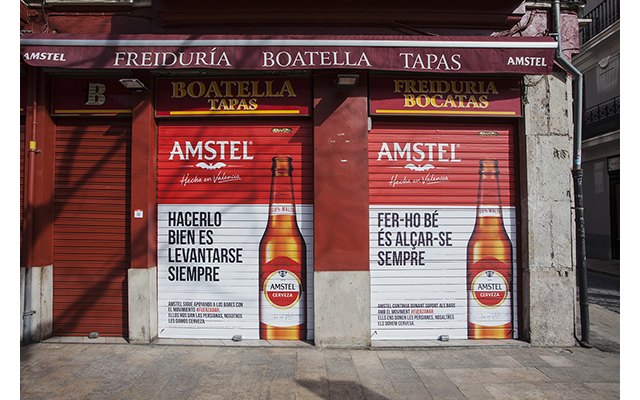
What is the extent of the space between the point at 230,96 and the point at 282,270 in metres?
2.94

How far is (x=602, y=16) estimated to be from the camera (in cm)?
1923

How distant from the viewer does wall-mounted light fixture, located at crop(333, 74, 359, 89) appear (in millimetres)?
6191

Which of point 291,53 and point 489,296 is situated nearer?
point 291,53

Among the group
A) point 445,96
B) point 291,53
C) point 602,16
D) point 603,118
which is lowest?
point 445,96

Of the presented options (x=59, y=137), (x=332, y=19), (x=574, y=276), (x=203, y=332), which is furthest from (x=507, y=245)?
(x=59, y=137)

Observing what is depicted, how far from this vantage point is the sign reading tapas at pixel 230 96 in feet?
21.8

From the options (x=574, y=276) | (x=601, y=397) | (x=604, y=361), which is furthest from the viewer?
(x=574, y=276)

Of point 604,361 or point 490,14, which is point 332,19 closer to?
point 490,14

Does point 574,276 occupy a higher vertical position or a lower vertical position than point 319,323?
higher

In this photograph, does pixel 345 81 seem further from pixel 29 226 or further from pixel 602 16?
pixel 602 16

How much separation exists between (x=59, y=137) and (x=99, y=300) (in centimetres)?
275

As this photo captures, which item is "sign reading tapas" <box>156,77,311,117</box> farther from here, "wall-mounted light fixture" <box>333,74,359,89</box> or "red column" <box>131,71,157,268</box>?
"wall-mounted light fixture" <box>333,74,359,89</box>

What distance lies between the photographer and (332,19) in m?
6.59

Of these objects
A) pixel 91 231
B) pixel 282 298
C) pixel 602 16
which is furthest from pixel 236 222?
pixel 602 16
